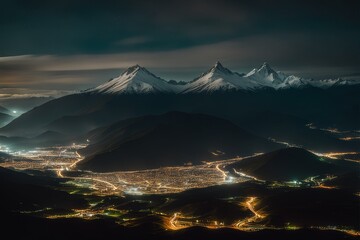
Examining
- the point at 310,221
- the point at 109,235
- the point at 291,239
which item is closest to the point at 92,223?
the point at 109,235

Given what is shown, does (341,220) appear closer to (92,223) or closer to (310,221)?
(310,221)

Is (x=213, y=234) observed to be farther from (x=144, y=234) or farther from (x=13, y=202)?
(x=13, y=202)

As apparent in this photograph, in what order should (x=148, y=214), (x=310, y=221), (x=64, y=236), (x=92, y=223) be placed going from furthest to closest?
(x=148, y=214), (x=310, y=221), (x=92, y=223), (x=64, y=236)

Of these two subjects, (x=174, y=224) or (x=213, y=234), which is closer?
(x=213, y=234)

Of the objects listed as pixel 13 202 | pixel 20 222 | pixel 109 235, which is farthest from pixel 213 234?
pixel 13 202

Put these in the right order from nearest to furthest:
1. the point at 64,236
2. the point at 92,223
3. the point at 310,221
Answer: the point at 64,236 → the point at 92,223 → the point at 310,221

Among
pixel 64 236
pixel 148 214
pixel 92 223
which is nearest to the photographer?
pixel 64 236

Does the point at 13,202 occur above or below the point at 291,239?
above

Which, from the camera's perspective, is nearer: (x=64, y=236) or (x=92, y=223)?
(x=64, y=236)

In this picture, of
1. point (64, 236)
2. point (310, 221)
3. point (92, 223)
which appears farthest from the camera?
point (310, 221)
